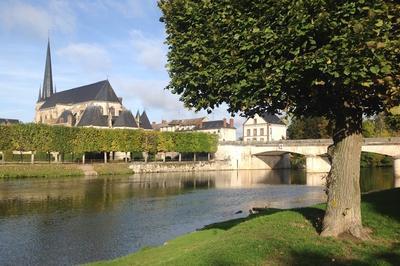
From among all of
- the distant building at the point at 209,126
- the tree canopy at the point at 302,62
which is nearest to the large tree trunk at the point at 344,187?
the tree canopy at the point at 302,62

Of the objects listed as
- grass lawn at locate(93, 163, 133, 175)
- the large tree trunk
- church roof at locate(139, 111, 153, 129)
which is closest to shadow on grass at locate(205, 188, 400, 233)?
the large tree trunk

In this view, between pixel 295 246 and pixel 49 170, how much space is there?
45.9m

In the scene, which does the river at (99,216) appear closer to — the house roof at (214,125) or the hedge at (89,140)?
the hedge at (89,140)

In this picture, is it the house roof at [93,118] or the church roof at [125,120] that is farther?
the church roof at [125,120]

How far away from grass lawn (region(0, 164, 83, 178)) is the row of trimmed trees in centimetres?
418

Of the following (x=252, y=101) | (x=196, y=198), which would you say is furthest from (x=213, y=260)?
(x=196, y=198)

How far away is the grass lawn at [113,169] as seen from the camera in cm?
5525

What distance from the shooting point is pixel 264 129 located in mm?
100062

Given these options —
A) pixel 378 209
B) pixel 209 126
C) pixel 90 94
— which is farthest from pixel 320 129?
pixel 378 209

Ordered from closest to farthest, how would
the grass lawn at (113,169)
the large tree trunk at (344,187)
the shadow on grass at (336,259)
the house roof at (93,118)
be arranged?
the shadow on grass at (336,259) < the large tree trunk at (344,187) < the grass lawn at (113,169) < the house roof at (93,118)

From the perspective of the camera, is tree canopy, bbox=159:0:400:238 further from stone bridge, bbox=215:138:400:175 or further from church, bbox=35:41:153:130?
church, bbox=35:41:153:130

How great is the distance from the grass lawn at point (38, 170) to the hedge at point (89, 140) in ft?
13.9

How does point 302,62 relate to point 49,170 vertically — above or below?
above

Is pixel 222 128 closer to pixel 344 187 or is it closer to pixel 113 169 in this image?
pixel 113 169
